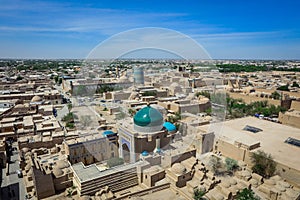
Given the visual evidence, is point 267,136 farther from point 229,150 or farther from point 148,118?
point 148,118

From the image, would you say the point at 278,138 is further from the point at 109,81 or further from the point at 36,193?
the point at 109,81

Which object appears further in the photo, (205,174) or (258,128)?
(258,128)

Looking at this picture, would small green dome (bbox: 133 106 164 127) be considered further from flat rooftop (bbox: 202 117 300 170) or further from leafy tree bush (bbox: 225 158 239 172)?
flat rooftop (bbox: 202 117 300 170)

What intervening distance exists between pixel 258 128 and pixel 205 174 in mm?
4683

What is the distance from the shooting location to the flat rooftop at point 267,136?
7120 millimetres

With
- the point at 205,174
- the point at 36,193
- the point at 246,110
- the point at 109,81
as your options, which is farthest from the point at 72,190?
the point at 109,81

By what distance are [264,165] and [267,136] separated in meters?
2.45

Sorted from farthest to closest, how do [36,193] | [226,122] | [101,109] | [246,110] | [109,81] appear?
1. [109,81]
2. [101,109]
3. [246,110]
4. [226,122]
5. [36,193]

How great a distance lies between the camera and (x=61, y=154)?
7402 millimetres

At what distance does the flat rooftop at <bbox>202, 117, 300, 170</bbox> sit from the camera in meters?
7.12

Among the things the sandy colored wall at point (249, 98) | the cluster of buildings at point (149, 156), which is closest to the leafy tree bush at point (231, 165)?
the cluster of buildings at point (149, 156)

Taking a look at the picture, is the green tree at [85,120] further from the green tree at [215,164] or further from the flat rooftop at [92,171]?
the green tree at [215,164]

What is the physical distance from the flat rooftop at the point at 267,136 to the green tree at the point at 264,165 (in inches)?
11.2

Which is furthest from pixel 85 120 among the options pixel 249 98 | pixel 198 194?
pixel 249 98
